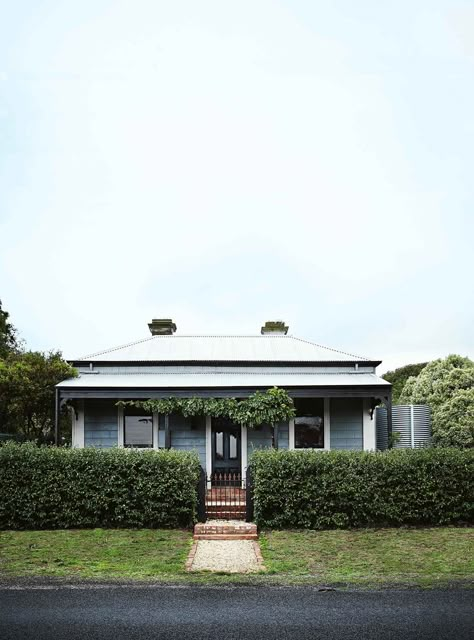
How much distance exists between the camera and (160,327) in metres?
24.4

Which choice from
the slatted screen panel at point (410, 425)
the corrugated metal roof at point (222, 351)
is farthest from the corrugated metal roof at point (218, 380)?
the slatted screen panel at point (410, 425)

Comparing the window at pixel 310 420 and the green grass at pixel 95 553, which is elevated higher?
the window at pixel 310 420

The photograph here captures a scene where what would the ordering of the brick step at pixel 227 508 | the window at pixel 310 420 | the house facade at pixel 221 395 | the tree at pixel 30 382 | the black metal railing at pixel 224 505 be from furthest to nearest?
the window at pixel 310 420 → the tree at pixel 30 382 → the house facade at pixel 221 395 → the brick step at pixel 227 508 → the black metal railing at pixel 224 505

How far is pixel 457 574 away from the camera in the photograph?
898cm

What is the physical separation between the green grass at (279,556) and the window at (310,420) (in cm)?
679

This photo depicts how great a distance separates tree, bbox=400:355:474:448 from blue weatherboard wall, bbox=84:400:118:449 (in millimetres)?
10004

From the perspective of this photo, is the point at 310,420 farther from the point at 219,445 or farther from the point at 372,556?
the point at 372,556

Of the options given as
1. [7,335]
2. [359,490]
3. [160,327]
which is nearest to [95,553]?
[359,490]

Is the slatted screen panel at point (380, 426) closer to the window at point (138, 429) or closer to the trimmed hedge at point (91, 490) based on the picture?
the window at point (138, 429)

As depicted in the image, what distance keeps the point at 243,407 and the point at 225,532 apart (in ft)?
19.6

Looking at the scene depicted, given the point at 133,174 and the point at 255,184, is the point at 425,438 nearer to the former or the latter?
the point at 255,184

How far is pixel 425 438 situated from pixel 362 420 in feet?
7.39

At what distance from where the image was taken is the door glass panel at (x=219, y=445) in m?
19.2

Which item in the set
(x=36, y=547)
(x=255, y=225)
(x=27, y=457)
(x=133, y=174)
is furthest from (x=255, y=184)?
(x=36, y=547)
